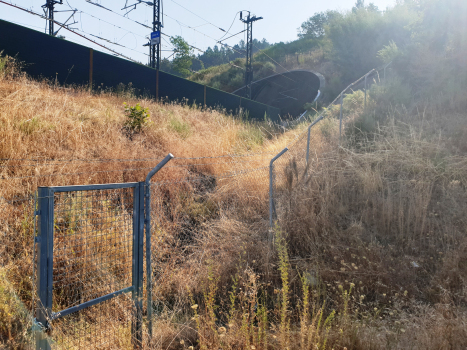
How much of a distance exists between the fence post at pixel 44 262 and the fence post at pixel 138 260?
0.67 metres

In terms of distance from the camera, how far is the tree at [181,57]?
149ft

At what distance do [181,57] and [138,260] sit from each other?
157 feet

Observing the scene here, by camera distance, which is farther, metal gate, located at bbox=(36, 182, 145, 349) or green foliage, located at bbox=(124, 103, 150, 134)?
green foliage, located at bbox=(124, 103, 150, 134)

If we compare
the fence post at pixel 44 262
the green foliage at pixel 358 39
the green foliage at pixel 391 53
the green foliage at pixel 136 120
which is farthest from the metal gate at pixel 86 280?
the green foliage at pixel 358 39

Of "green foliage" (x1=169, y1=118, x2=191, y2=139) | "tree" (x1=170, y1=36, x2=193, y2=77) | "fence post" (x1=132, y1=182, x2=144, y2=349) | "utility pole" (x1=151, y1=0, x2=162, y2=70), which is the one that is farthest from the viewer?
"tree" (x1=170, y1=36, x2=193, y2=77)

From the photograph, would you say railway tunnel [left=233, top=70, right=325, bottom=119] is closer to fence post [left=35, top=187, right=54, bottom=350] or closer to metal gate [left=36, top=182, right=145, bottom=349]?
metal gate [left=36, top=182, right=145, bottom=349]

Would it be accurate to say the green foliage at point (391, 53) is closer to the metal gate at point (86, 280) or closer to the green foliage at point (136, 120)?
the green foliage at point (136, 120)

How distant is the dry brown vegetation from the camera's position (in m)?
2.84

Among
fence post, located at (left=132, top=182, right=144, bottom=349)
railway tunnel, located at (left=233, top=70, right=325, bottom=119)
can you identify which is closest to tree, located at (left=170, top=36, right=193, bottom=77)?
railway tunnel, located at (left=233, top=70, right=325, bottom=119)

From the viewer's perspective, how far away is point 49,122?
6.25 metres

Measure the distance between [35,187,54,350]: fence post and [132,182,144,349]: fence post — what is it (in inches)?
26.4

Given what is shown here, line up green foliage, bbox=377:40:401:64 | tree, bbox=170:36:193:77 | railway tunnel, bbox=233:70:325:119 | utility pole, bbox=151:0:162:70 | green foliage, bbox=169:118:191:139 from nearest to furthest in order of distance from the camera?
1. green foliage, bbox=169:118:191:139
2. green foliage, bbox=377:40:401:64
3. utility pole, bbox=151:0:162:70
4. railway tunnel, bbox=233:70:325:119
5. tree, bbox=170:36:193:77

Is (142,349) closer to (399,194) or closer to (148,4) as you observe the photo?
(399,194)

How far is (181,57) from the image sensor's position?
46.0 metres
